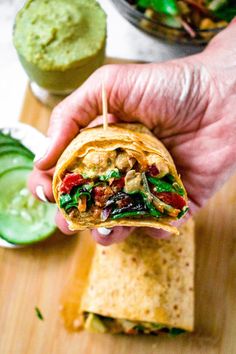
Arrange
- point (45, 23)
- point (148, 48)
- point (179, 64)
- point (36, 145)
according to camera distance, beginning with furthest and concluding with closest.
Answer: point (148, 48), point (36, 145), point (45, 23), point (179, 64)

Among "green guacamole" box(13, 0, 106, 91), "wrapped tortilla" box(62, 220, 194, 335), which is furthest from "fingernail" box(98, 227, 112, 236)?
"green guacamole" box(13, 0, 106, 91)

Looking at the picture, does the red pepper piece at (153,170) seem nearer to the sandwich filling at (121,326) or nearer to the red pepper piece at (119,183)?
the red pepper piece at (119,183)

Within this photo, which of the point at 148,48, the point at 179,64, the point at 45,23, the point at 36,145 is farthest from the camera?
the point at 148,48

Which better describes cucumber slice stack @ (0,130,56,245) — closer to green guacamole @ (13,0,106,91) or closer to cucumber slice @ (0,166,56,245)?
cucumber slice @ (0,166,56,245)

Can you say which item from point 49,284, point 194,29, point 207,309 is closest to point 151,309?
point 207,309

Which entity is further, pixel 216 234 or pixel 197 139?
pixel 216 234

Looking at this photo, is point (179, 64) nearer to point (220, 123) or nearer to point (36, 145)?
point (220, 123)

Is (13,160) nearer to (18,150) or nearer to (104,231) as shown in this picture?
(18,150)

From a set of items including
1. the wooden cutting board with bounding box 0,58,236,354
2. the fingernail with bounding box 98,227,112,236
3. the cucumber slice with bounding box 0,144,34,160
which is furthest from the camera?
the cucumber slice with bounding box 0,144,34,160
